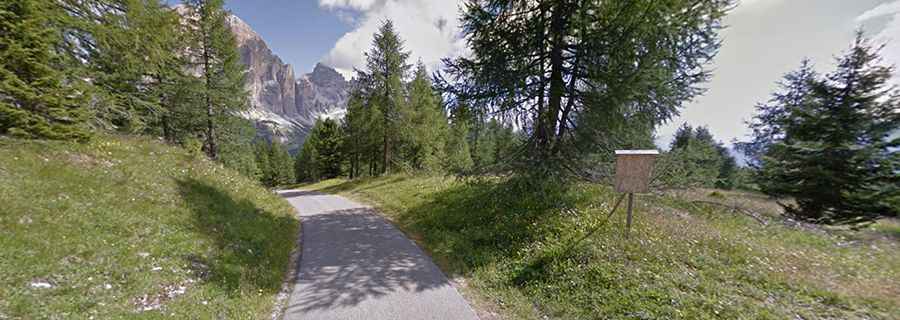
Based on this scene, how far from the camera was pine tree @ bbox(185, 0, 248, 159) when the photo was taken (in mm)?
15680

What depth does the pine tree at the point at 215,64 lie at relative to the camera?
15.7m

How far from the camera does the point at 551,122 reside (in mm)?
8859

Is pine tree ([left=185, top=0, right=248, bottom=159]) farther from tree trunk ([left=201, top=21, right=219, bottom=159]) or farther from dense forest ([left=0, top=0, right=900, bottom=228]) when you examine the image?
dense forest ([left=0, top=0, right=900, bottom=228])

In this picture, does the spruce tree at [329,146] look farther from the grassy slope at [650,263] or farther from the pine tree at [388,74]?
the grassy slope at [650,263]

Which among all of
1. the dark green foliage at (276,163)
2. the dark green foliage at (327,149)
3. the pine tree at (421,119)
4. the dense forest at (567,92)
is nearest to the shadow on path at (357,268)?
the dense forest at (567,92)

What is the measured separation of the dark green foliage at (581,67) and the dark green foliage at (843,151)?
720 cm

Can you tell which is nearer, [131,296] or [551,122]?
[131,296]

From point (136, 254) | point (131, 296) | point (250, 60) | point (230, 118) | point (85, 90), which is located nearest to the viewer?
point (131, 296)

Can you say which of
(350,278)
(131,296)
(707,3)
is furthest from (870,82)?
(131,296)

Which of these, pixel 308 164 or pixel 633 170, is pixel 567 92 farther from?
pixel 308 164

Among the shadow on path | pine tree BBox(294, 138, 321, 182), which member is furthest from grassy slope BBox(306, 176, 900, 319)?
pine tree BBox(294, 138, 321, 182)

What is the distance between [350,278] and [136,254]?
11.0ft

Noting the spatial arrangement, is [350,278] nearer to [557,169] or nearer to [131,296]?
[131,296]

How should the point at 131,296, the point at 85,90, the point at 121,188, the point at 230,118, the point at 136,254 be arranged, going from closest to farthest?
1. the point at 131,296
2. the point at 136,254
3. the point at 121,188
4. the point at 85,90
5. the point at 230,118
